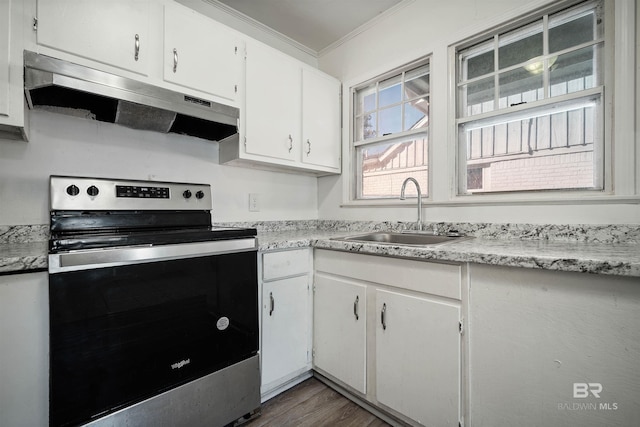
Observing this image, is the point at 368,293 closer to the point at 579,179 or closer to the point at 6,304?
the point at 579,179

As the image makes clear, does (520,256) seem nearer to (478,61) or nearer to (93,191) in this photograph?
(478,61)

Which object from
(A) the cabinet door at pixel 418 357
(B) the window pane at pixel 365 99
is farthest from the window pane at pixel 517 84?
(A) the cabinet door at pixel 418 357

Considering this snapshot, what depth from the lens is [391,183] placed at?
2.23 m

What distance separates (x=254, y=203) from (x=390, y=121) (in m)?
1.27

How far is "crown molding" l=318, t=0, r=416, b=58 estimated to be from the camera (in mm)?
2002

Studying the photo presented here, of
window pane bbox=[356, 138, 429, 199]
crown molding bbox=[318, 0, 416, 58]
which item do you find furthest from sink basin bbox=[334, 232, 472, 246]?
crown molding bbox=[318, 0, 416, 58]

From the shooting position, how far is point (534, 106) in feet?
4.90

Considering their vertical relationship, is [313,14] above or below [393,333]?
above

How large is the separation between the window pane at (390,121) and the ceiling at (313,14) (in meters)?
0.73

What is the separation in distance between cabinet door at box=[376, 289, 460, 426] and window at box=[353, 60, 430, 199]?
99cm

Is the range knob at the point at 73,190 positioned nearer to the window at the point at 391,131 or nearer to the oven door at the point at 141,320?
the oven door at the point at 141,320

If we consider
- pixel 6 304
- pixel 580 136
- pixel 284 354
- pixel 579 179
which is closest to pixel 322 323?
pixel 284 354
